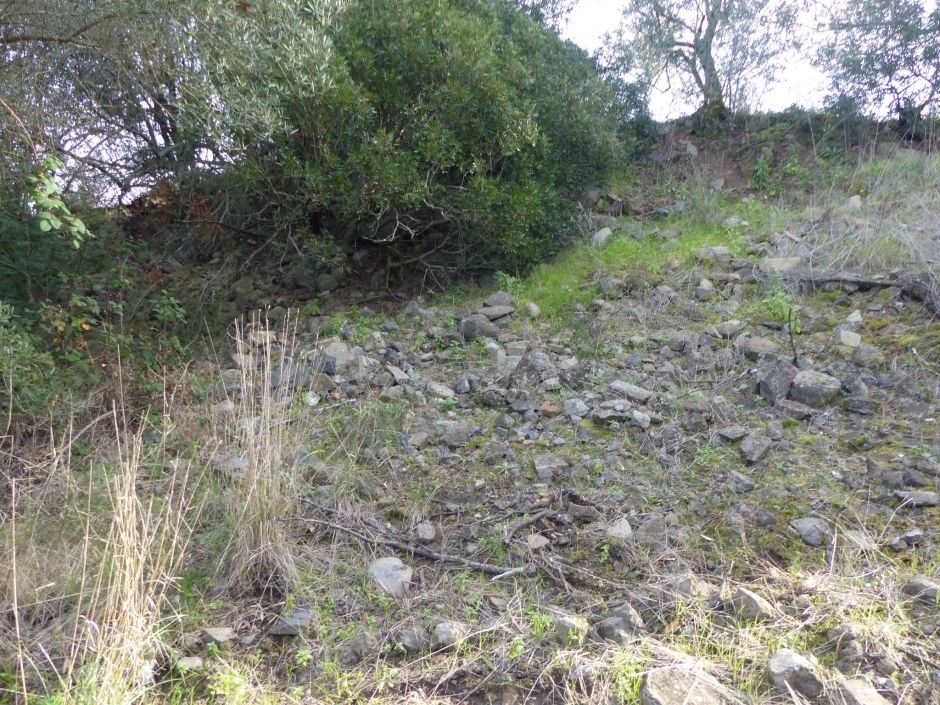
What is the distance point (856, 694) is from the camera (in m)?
2.62

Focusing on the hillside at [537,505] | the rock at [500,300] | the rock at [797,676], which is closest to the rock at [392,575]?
the hillside at [537,505]

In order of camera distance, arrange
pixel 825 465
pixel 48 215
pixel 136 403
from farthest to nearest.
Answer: pixel 136 403 → pixel 825 465 → pixel 48 215

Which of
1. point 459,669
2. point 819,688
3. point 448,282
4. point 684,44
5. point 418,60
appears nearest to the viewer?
point 819,688

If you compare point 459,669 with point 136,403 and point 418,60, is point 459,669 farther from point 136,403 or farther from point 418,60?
point 418,60

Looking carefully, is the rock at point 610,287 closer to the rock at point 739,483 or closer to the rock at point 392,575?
the rock at point 739,483

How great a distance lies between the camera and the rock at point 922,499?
11.8ft

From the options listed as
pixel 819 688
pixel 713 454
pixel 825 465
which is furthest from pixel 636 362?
pixel 819 688

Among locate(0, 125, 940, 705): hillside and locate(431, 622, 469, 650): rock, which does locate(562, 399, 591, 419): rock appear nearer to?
locate(0, 125, 940, 705): hillside

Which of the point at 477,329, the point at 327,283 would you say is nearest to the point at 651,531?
the point at 477,329

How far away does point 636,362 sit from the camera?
17.6 feet

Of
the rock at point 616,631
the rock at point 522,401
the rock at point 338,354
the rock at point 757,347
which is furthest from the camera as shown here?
the rock at point 338,354

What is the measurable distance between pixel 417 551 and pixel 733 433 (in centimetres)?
201

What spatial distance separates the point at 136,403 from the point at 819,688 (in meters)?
4.37

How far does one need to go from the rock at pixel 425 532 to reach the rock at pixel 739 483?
1604 mm
